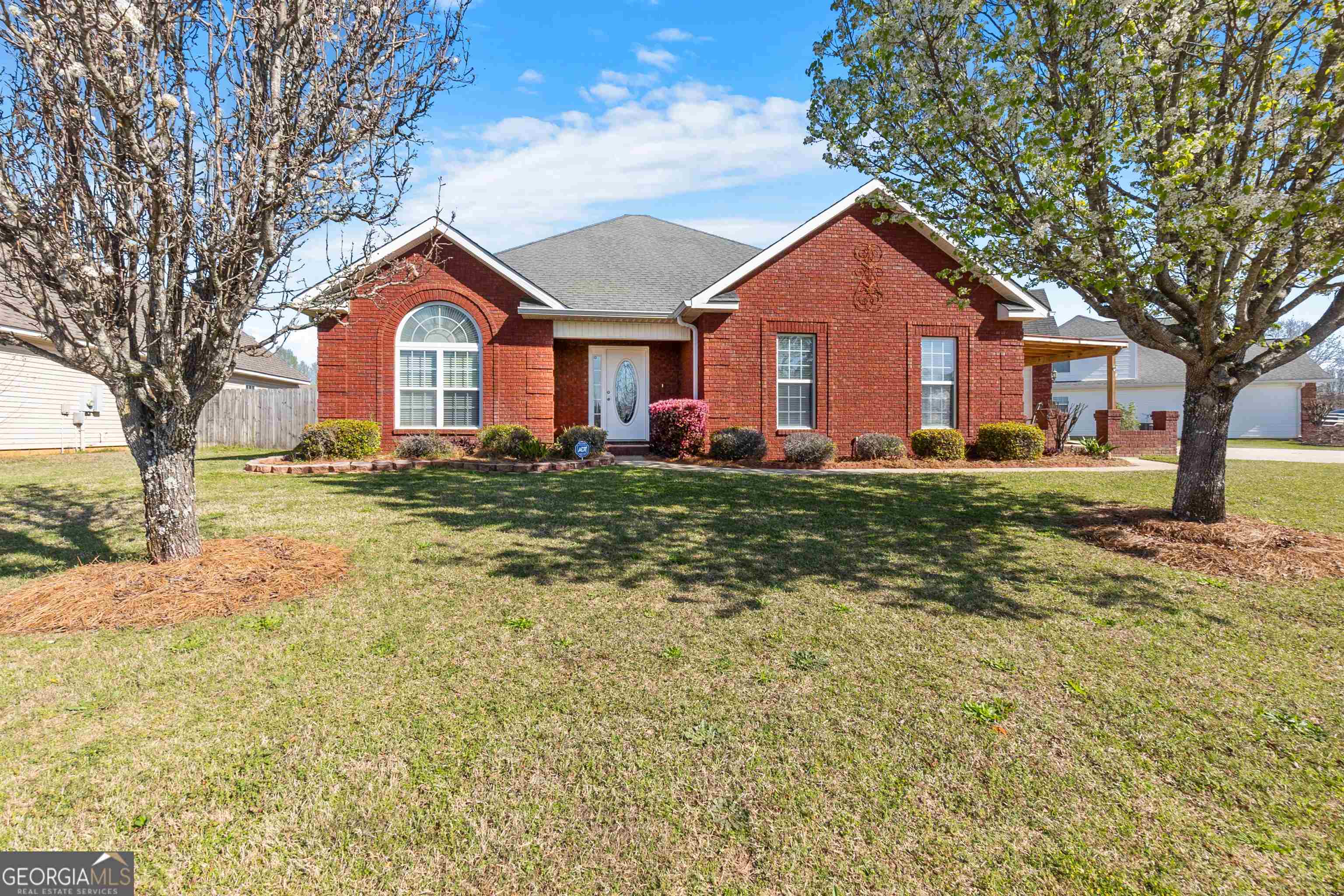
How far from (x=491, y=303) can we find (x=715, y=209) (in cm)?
817

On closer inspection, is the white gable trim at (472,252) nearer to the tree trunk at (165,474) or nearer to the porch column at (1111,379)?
the tree trunk at (165,474)

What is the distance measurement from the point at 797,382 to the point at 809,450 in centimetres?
241

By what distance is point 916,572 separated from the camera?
18.0ft

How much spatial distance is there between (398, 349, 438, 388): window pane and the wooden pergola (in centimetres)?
1419

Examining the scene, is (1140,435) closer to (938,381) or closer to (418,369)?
(938,381)

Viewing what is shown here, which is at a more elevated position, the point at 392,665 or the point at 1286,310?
the point at 1286,310

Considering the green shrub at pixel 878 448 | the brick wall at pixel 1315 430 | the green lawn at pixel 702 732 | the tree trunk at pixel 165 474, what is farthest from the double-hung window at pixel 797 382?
the brick wall at pixel 1315 430

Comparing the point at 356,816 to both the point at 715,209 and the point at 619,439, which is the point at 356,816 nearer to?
the point at 619,439

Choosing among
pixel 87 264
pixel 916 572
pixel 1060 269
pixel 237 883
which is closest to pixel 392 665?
pixel 237 883

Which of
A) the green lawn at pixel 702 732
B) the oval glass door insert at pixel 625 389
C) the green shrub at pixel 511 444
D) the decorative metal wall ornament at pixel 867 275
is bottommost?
the green lawn at pixel 702 732

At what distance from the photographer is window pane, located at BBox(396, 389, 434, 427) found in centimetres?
1411

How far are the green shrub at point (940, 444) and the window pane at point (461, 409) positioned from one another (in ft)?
32.6

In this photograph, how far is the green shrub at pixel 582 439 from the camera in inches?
500

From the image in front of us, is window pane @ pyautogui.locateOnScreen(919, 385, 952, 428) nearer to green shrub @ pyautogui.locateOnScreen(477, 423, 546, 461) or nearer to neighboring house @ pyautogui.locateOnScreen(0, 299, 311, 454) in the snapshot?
green shrub @ pyautogui.locateOnScreen(477, 423, 546, 461)
